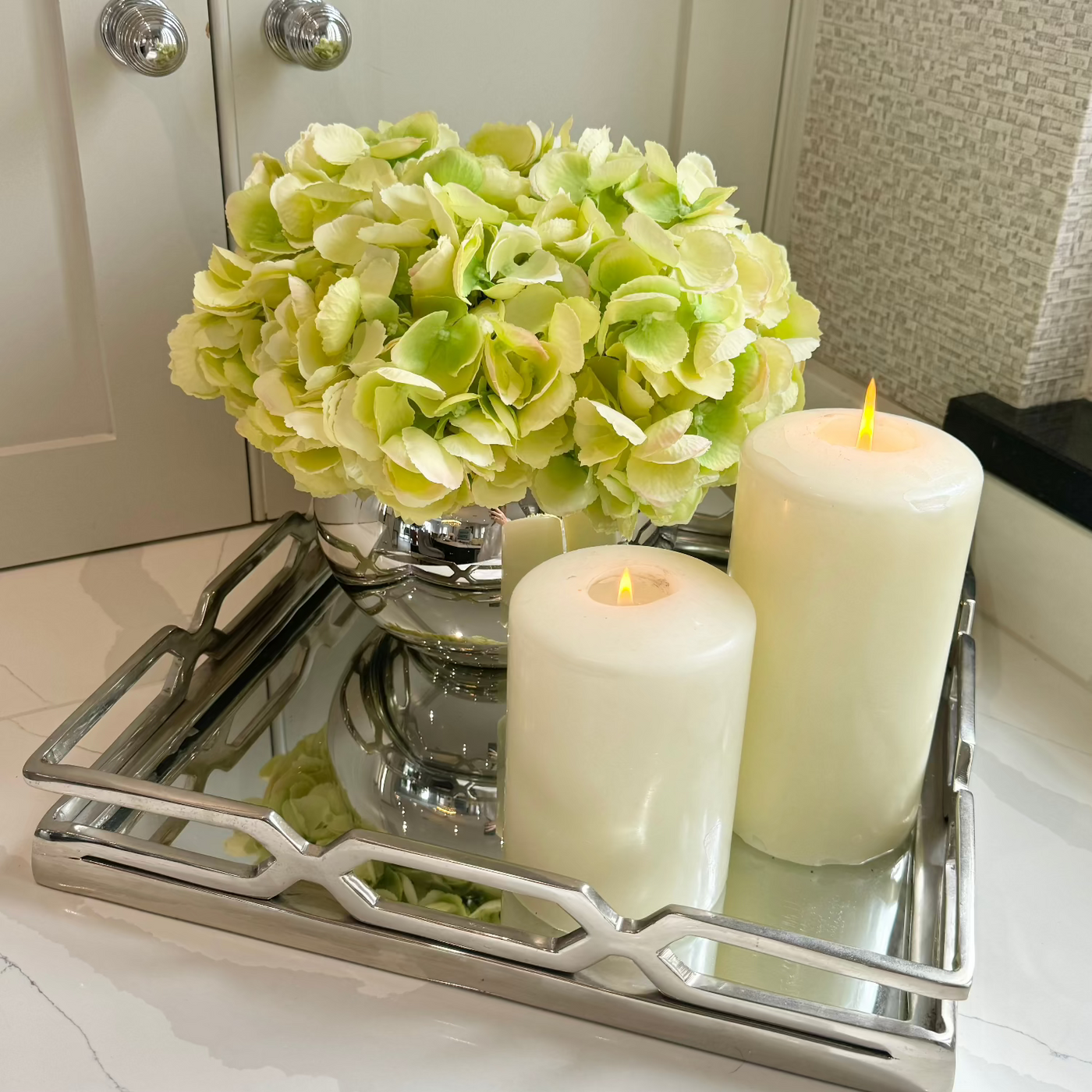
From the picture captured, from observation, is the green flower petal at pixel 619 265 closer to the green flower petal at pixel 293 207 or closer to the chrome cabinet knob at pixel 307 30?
the green flower petal at pixel 293 207

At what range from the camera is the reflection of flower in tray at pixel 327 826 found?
561mm

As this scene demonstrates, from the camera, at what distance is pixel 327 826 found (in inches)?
23.8

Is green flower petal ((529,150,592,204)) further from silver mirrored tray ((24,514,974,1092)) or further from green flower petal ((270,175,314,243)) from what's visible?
silver mirrored tray ((24,514,974,1092))

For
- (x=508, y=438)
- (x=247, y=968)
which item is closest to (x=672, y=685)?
(x=508, y=438)

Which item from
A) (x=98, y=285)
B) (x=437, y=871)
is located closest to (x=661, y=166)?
(x=437, y=871)

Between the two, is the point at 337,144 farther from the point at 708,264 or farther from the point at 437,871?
the point at 437,871

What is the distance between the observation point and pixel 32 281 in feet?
2.60

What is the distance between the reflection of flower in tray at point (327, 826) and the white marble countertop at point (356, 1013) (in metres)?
0.04

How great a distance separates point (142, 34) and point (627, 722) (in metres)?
0.53

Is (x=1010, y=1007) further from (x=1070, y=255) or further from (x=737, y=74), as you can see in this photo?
(x=737, y=74)

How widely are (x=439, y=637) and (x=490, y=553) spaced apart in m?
0.07

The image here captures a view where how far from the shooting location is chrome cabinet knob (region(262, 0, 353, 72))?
76 cm

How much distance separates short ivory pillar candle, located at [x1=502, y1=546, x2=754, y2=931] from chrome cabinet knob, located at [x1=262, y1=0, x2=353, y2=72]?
43cm

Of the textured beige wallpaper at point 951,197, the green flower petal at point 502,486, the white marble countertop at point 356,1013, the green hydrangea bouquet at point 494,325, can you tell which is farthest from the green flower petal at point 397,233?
the textured beige wallpaper at point 951,197
